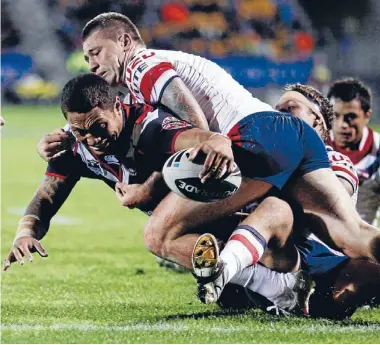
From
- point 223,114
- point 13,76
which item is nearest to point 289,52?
point 13,76

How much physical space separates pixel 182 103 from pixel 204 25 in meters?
22.2

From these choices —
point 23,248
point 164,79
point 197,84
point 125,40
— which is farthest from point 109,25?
point 23,248

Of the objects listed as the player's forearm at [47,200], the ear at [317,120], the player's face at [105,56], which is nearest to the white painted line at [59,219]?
the player's forearm at [47,200]

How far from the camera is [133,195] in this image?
5039mm

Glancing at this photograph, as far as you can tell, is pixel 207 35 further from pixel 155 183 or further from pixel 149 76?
pixel 155 183

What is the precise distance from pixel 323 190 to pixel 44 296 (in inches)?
73.8

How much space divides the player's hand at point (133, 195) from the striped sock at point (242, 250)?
Result: 0.57 m

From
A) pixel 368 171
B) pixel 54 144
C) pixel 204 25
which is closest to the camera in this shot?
pixel 54 144

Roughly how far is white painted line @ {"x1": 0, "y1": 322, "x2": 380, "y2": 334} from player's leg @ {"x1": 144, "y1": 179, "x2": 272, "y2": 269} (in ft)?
1.14

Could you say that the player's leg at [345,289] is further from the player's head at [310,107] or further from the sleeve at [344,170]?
the player's head at [310,107]

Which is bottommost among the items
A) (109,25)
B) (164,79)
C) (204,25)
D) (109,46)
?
(164,79)

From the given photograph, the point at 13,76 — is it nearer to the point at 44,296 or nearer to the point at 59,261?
the point at 59,261

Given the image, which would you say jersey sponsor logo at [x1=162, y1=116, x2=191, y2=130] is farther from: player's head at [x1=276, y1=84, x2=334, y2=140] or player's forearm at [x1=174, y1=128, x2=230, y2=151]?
player's head at [x1=276, y1=84, x2=334, y2=140]

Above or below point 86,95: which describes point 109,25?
above
